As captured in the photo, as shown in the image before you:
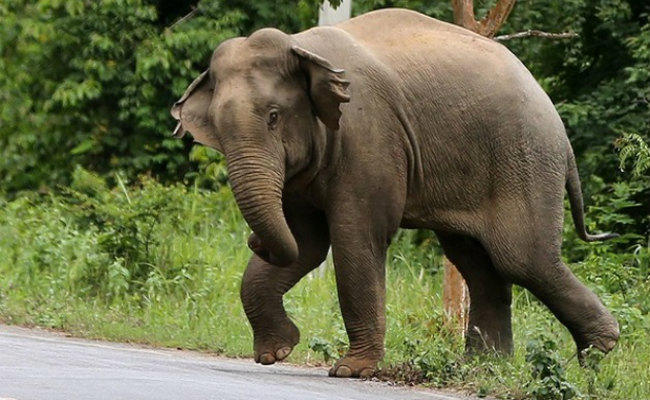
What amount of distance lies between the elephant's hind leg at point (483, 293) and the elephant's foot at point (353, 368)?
1.41 metres

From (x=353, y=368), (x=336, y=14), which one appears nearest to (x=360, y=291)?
(x=353, y=368)

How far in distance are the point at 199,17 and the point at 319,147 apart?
9.43 m

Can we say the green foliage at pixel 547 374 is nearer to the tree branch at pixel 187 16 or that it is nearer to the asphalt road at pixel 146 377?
the asphalt road at pixel 146 377

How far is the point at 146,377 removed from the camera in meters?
9.77

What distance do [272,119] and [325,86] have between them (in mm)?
404

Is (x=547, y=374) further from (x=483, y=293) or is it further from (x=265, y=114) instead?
(x=483, y=293)

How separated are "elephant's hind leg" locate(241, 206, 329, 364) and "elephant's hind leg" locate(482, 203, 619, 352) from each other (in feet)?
4.02

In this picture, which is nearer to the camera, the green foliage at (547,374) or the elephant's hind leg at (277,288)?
the green foliage at (547,374)

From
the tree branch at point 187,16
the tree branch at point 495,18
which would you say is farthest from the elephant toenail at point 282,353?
the tree branch at point 187,16

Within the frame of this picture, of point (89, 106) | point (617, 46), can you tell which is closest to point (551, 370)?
point (617, 46)

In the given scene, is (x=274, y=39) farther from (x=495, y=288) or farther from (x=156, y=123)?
(x=156, y=123)

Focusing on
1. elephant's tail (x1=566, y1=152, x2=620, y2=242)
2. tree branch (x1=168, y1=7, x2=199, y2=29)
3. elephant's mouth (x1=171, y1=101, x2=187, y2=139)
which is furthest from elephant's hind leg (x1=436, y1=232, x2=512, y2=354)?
tree branch (x1=168, y1=7, x2=199, y2=29)

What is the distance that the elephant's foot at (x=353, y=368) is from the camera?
11.6m

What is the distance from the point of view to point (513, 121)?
1242cm
